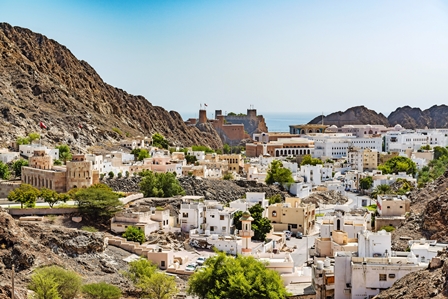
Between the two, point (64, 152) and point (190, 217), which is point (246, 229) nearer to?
point (190, 217)

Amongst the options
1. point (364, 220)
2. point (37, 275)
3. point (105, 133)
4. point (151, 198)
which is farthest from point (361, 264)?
point (105, 133)

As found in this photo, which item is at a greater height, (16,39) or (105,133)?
(16,39)

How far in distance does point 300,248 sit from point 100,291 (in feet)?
52.2

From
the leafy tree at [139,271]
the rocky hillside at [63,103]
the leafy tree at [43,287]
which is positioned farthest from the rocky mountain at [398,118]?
the leafy tree at [43,287]

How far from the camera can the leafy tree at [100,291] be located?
1118 inches

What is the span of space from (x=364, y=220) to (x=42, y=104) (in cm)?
4731

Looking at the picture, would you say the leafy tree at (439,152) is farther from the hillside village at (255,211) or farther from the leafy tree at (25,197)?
the leafy tree at (25,197)

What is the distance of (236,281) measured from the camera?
88.8 ft

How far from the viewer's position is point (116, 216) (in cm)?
4091

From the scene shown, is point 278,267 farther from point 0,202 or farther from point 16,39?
point 16,39

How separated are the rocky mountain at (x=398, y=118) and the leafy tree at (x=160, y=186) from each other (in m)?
100

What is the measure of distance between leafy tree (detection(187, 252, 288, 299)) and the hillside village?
4.89 feet

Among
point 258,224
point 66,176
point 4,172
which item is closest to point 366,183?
point 258,224

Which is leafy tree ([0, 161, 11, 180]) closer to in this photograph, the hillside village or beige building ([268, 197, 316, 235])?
the hillside village
